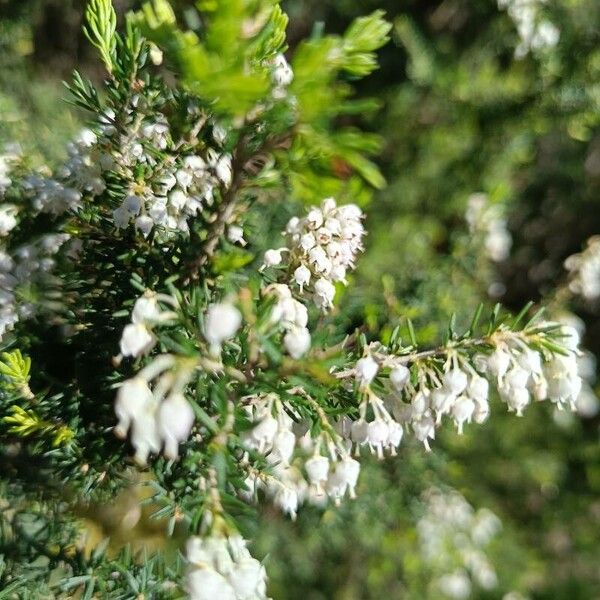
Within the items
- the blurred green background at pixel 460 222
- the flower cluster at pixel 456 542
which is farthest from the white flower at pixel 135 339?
the flower cluster at pixel 456 542

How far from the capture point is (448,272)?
6.16 feet

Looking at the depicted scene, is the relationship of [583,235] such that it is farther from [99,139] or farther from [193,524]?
[193,524]

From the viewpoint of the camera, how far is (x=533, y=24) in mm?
2104

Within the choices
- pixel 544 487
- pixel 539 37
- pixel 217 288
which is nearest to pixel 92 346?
pixel 217 288

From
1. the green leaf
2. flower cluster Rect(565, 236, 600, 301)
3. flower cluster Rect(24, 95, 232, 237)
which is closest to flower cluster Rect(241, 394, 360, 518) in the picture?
flower cluster Rect(24, 95, 232, 237)

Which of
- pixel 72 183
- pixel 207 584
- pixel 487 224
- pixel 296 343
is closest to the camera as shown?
pixel 207 584

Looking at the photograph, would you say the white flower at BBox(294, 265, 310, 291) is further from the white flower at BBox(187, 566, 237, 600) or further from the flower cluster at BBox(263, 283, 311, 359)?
the white flower at BBox(187, 566, 237, 600)

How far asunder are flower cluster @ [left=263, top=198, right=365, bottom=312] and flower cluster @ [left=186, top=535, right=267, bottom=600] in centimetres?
37

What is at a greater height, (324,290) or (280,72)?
(280,72)

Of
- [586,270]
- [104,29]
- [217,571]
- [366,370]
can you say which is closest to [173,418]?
[217,571]

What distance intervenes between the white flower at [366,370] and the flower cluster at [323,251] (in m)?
0.14

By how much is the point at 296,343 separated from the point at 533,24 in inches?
70.2

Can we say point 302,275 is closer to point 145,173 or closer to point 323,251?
point 323,251

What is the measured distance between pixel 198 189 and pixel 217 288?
145 mm
